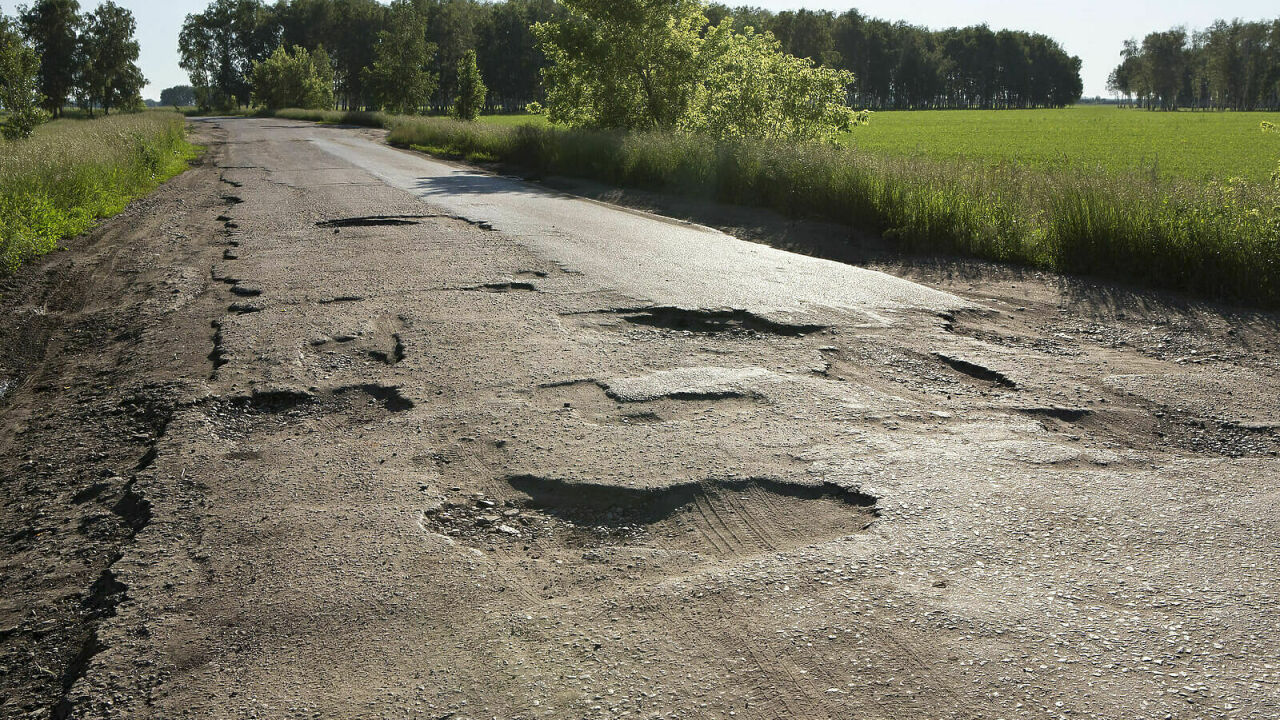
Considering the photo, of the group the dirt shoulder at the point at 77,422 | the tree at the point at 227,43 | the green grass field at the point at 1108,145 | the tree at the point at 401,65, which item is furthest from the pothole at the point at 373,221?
the tree at the point at 227,43

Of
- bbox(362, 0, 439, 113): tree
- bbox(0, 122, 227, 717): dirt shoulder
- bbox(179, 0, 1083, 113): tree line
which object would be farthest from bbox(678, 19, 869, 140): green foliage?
bbox(179, 0, 1083, 113): tree line

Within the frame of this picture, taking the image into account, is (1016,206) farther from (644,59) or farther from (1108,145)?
(1108,145)

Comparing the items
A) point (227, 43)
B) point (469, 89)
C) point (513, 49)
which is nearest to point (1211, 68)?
point (513, 49)

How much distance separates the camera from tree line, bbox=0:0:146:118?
223 feet

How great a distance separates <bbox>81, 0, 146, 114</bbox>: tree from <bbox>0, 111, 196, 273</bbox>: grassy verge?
209 feet

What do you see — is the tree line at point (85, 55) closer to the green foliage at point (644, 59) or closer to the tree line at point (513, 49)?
the tree line at point (513, 49)

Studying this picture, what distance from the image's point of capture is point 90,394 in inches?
196

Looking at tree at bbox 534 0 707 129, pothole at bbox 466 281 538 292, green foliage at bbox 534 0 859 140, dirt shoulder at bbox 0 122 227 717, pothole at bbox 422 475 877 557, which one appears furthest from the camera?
tree at bbox 534 0 707 129

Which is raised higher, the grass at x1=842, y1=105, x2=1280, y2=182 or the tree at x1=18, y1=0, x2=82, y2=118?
the tree at x1=18, y1=0, x2=82, y2=118

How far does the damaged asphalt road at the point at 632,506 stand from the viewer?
8.11 ft

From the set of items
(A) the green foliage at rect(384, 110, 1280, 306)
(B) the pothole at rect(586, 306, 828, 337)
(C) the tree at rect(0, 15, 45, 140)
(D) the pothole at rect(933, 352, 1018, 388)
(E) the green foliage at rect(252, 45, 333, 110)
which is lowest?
(D) the pothole at rect(933, 352, 1018, 388)

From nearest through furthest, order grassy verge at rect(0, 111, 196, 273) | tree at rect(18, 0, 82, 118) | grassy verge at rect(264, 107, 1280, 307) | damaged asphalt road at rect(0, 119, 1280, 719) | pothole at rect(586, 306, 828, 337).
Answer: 1. damaged asphalt road at rect(0, 119, 1280, 719)
2. pothole at rect(586, 306, 828, 337)
3. grassy verge at rect(264, 107, 1280, 307)
4. grassy verge at rect(0, 111, 196, 273)
5. tree at rect(18, 0, 82, 118)

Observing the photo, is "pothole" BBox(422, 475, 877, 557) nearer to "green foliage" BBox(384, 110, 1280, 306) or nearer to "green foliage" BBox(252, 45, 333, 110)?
"green foliage" BBox(384, 110, 1280, 306)

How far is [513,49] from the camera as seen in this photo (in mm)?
93938
